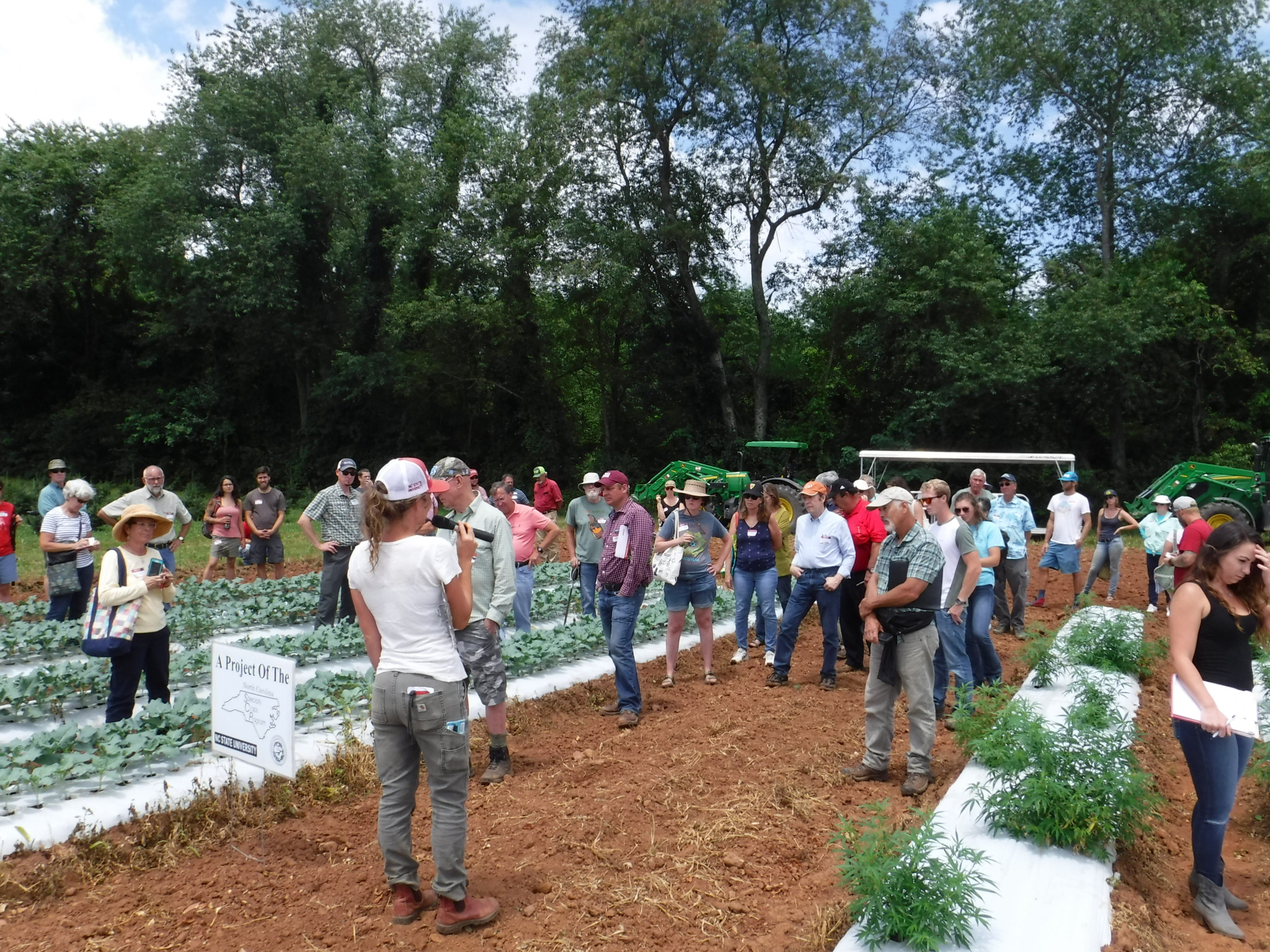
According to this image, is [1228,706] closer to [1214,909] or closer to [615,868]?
[1214,909]

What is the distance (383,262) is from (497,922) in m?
30.2

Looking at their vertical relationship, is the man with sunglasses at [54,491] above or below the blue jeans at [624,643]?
above

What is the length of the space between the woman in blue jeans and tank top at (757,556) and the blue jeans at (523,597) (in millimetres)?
2065

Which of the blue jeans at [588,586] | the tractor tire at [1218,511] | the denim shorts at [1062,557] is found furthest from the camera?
the tractor tire at [1218,511]

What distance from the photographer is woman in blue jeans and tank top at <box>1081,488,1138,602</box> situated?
1164 cm

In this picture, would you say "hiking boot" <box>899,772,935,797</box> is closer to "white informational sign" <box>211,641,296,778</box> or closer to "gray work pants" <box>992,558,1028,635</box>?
"white informational sign" <box>211,641,296,778</box>

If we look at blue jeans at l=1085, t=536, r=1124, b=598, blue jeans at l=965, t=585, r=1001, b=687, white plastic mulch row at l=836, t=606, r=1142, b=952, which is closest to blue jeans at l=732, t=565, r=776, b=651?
blue jeans at l=965, t=585, r=1001, b=687

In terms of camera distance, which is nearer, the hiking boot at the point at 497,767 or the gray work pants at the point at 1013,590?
the hiking boot at the point at 497,767

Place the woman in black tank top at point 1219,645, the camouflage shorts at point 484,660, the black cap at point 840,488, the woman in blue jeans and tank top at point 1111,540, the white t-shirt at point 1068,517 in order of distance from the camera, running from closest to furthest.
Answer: the woman in black tank top at point 1219,645, the camouflage shorts at point 484,660, the black cap at point 840,488, the white t-shirt at point 1068,517, the woman in blue jeans and tank top at point 1111,540

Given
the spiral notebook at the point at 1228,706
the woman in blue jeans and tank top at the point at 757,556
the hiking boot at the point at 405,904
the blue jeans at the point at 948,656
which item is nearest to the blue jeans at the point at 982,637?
the blue jeans at the point at 948,656

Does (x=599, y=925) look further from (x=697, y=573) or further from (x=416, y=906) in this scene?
(x=697, y=573)

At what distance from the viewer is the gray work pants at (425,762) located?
350 centimetres

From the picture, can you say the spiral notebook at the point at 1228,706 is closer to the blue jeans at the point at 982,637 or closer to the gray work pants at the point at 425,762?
the gray work pants at the point at 425,762

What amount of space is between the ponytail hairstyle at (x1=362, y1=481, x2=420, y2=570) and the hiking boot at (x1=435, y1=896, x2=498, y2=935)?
1.39 meters
